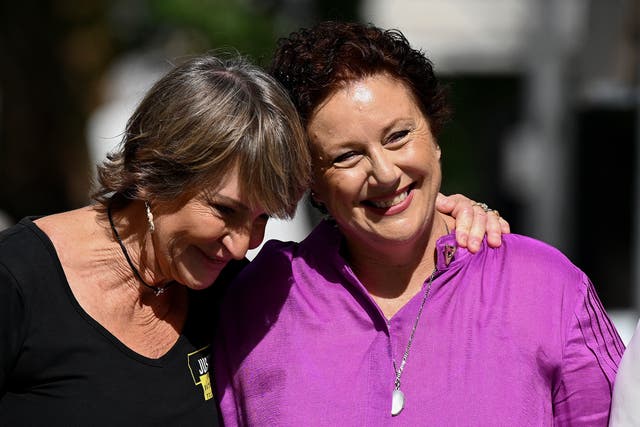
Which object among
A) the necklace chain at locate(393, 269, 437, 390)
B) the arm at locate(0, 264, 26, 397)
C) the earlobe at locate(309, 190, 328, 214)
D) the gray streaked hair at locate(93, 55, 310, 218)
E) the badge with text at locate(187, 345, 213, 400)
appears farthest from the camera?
the earlobe at locate(309, 190, 328, 214)

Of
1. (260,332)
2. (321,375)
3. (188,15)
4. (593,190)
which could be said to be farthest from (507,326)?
(188,15)

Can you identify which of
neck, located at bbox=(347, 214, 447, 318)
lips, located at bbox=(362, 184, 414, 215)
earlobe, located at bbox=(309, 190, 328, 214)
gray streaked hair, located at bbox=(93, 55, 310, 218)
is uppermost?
gray streaked hair, located at bbox=(93, 55, 310, 218)

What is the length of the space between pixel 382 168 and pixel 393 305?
431 mm

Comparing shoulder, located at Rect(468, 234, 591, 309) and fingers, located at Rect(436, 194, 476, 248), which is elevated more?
fingers, located at Rect(436, 194, 476, 248)

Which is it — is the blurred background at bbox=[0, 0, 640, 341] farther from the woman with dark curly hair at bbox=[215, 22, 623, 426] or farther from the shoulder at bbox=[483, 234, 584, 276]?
the shoulder at bbox=[483, 234, 584, 276]

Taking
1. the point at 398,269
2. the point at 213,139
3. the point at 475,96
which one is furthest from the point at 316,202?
the point at 475,96

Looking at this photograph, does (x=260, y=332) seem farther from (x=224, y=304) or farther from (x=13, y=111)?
(x=13, y=111)

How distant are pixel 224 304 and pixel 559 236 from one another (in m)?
7.67

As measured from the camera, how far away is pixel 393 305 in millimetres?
2975

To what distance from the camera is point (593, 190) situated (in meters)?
12.5

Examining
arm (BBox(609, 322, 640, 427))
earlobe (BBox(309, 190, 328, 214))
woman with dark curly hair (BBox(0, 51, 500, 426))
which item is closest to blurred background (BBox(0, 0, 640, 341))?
earlobe (BBox(309, 190, 328, 214))

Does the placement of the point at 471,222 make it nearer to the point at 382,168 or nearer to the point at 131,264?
the point at 382,168

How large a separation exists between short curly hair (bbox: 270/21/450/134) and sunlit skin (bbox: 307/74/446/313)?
0.03 m

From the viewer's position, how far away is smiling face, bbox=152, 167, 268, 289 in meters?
2.70
